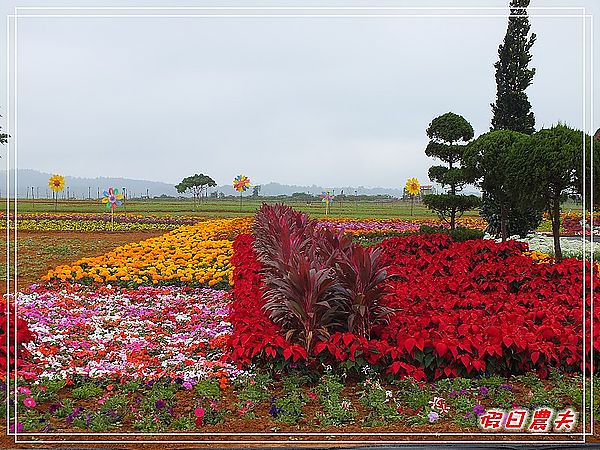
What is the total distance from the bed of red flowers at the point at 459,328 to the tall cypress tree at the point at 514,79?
545 cm

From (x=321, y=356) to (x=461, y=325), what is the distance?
3.17 ft

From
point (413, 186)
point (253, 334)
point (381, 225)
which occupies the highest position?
point (413, 186)

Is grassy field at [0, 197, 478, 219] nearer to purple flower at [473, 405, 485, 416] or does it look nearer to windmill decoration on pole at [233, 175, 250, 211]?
windmill decoration on pole at [233, 175, 250, 211]

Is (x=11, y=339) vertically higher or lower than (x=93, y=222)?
lower

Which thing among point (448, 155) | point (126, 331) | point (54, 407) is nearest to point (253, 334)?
point (54, 407)

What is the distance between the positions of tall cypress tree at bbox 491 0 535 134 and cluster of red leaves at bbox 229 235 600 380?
208 inches

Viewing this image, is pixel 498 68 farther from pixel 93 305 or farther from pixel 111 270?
pixel 93 305

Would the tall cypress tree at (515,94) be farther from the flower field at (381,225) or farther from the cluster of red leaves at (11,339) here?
the cluster of red leaves at (11,339)

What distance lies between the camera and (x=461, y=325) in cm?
423

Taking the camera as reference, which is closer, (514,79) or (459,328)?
(459,328)

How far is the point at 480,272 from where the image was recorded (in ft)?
20.5

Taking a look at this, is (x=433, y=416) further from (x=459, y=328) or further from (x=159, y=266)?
(x=159, y=266)

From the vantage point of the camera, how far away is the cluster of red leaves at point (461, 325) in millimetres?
3754

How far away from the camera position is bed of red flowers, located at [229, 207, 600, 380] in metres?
3.75
